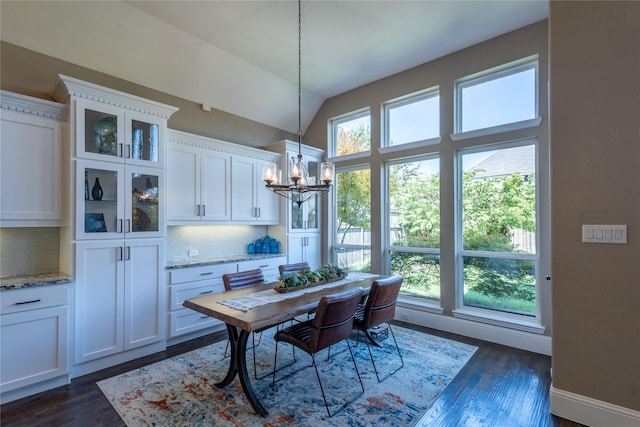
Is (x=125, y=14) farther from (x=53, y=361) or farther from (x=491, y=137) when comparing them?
(x=491, y=137)

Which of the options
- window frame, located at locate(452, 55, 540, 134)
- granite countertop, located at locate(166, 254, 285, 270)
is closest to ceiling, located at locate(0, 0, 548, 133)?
window frame, located at locate(452, 55, 540, 134)

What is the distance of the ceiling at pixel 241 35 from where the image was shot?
2.98 metres

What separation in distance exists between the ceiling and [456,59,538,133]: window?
45 centimetres

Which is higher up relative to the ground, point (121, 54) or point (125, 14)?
point (125, 14)

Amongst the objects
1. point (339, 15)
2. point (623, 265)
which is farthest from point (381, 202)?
point (623, 265)

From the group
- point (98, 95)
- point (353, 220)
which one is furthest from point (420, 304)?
point (98, 95)

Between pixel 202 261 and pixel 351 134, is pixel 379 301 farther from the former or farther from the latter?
pixel 351 134

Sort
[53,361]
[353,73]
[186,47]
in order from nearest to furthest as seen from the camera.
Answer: [53,361], [186,47], [353,73]

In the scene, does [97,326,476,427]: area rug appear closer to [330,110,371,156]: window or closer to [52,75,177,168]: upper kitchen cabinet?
[52,75,177,168]: upper kitchen cabinet

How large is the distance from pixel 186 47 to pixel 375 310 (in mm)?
3615

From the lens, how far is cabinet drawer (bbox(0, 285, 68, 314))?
7.80ft

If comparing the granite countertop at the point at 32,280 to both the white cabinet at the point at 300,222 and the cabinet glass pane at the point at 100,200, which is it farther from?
the white cabinet at the point at 300,222

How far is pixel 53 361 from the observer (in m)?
2.57

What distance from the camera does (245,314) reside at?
2.12 meters
